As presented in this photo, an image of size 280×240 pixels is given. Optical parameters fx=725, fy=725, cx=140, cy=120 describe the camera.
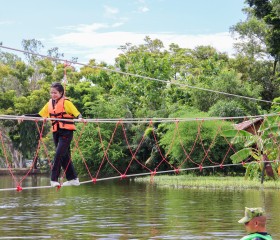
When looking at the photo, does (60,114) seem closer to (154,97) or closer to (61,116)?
(61,116)

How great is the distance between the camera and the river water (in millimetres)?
14984

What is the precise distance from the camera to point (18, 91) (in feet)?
168

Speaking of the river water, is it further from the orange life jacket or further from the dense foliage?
the dense foliage

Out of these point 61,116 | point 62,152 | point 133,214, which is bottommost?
point 133,214

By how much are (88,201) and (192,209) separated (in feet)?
16.5

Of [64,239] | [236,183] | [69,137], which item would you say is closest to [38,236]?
[64,239]

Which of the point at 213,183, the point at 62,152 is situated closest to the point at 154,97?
the point at 213,183

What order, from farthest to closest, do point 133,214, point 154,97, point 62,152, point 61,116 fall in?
point 154,97, point 133,214, point 62,152, point 61,116

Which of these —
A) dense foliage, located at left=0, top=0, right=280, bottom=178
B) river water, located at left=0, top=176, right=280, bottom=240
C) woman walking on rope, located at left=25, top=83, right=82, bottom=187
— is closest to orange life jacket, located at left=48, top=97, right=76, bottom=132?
woman walking on rope, located at left=25, top=83, right=82, bottom=187

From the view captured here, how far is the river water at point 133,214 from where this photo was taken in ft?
49.2

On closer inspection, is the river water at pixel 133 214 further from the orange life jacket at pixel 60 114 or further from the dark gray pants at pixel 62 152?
the orange life jacket at pixel 60 114

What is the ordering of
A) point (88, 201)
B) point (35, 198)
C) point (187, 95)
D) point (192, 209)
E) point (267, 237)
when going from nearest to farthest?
point (267, 237), point (192, 209), point (88, 201), point (35, 198), point (187, 95)

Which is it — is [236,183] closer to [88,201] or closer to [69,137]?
[88,201]

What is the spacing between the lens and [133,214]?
1908 centimetres
